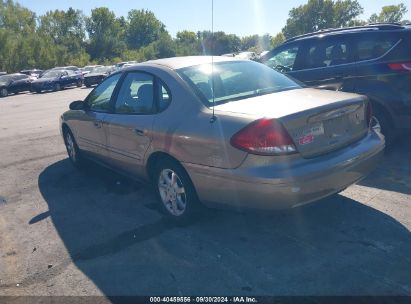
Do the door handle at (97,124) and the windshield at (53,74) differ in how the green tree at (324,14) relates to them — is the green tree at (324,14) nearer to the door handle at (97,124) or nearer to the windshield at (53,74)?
the windshield at (53,74)

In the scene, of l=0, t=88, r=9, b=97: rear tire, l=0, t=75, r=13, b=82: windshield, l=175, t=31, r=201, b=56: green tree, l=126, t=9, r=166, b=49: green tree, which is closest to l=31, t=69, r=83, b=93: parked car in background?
l=0, t=88, r=9, b=97: rear tire

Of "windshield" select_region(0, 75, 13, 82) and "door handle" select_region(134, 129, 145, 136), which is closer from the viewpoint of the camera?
"door handle" select_region(134, 129, 145, 136)

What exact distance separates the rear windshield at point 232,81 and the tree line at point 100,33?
46536mm

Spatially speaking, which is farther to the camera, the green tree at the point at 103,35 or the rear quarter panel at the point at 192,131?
the green tree at the point at 103,35

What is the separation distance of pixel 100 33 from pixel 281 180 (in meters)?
89.7

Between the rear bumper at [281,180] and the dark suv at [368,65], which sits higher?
the dark suv at [368,65]

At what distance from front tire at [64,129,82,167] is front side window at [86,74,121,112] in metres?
0.93

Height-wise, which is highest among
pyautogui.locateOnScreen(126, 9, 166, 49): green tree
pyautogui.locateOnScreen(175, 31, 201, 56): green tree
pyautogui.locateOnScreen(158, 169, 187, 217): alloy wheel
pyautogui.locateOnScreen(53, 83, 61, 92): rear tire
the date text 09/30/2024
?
pyautogui.locateOnScreen(126, 9, 166, 49): green tree

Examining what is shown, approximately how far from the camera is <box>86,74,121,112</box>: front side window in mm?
5109

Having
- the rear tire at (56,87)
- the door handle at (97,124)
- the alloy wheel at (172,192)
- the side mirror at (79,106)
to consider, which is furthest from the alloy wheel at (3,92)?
the alloy wheel at (172,192)

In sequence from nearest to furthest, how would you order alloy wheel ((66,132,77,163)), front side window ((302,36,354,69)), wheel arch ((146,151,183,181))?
Result: 1. wheel arch ((146,151,183,181))
2. front side window ((302,36,354,69))
3. alloy wheel ((66,132,77,163))

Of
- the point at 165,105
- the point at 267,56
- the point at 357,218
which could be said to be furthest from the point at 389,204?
the point at 267,56

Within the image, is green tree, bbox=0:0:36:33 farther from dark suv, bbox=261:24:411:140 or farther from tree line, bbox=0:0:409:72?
dark suv, bbox=261:24:411:140

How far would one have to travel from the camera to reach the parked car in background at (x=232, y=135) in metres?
3.29
